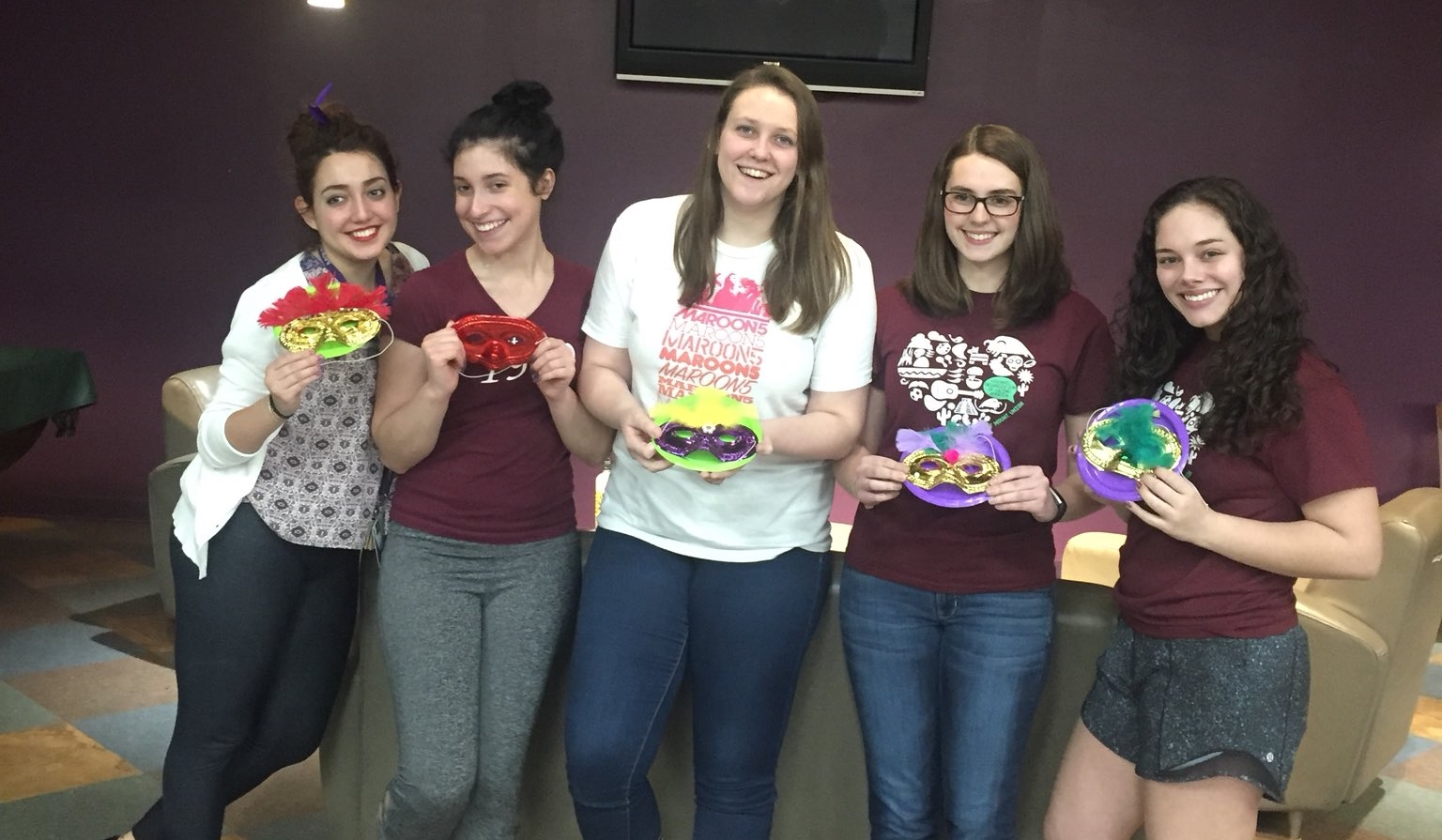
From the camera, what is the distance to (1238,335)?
1843 mm

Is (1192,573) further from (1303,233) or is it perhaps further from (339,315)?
(1303,233)

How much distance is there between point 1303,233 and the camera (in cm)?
532

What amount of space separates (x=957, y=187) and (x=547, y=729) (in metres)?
1.22

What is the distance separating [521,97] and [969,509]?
104 centimetres

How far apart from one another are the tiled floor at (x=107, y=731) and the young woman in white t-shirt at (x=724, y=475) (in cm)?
132

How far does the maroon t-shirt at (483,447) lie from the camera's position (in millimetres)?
2057

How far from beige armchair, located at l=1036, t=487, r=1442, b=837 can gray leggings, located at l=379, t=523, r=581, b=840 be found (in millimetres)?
Result: 1869

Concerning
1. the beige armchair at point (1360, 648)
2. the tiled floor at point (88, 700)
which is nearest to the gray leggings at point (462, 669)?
the tiled floor at point (88, 700)

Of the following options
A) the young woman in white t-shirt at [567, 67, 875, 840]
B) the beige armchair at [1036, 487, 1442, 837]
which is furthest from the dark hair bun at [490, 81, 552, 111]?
the beige armchair at [1036, 487, 1442, 837]

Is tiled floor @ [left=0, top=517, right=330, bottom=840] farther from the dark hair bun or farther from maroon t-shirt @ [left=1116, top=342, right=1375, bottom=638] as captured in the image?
maroon t-shirt @ [left=1116, top=342, right=1375, bottom=638]

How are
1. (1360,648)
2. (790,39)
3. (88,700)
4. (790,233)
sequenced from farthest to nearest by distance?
(790,39), (88,700), (1360,648), (790,233)

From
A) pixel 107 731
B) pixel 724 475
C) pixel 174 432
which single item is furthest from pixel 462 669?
pixel 174 432

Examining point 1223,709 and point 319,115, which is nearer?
point 1223,709

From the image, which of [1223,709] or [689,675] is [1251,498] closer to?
[1223,709]
